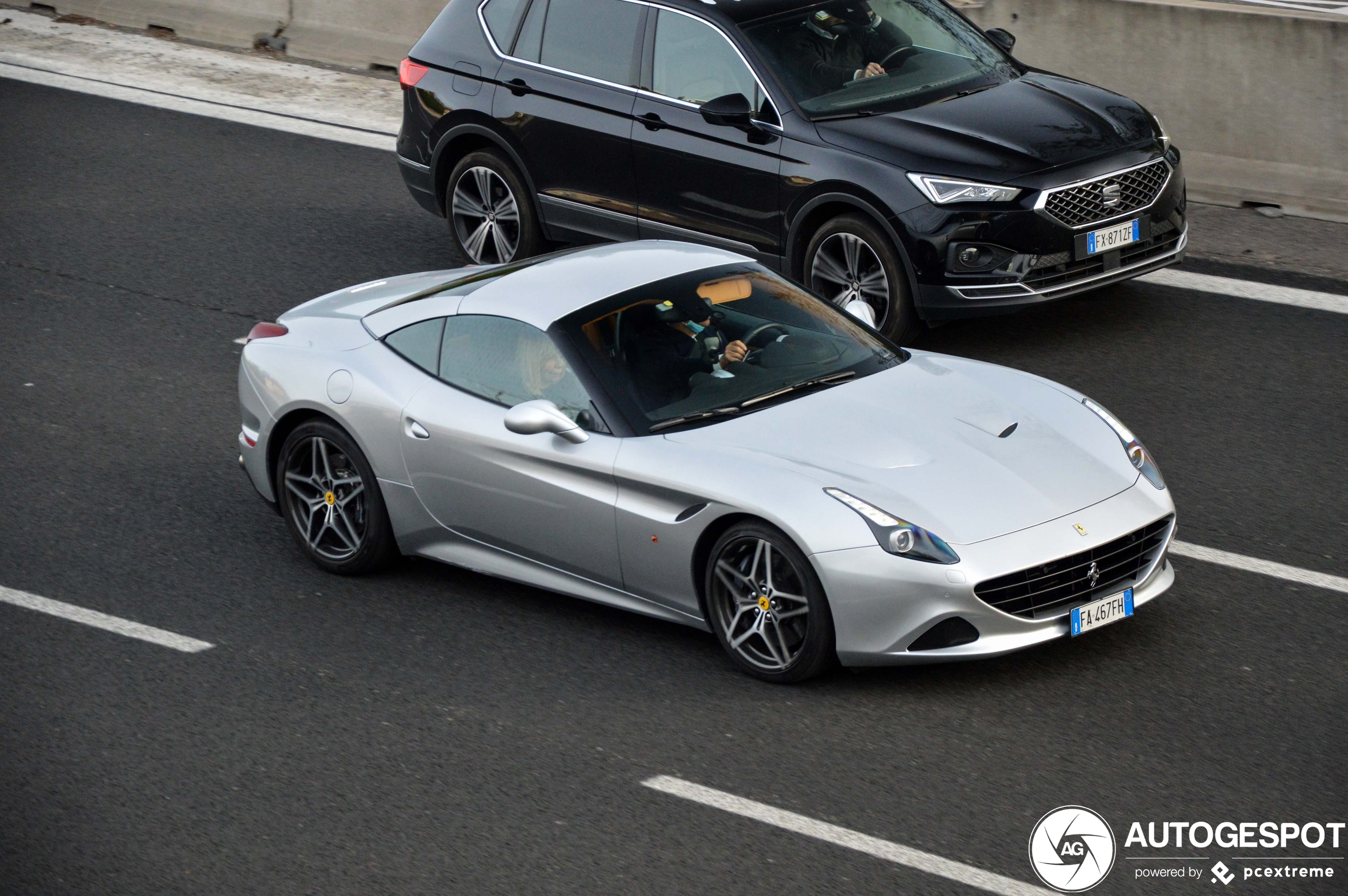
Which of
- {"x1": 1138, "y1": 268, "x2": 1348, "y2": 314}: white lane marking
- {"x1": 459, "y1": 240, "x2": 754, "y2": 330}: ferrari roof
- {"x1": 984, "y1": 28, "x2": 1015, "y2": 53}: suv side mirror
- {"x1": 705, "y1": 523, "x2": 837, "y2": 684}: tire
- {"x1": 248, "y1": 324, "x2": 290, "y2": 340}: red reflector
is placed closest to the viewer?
{"x1": 705, "y1": 523, "x2": 837, "y2": 684}: tire

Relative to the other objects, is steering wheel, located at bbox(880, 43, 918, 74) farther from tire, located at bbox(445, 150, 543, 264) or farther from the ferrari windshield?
the ferrari windshield

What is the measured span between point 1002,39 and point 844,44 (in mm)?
1283

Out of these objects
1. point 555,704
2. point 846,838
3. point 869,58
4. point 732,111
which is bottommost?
point 555,704

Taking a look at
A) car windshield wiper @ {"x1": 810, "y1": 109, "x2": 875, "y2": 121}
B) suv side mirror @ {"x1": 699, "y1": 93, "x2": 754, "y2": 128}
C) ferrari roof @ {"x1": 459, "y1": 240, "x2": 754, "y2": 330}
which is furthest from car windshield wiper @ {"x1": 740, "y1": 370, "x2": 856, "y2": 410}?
suv side mirror @ {"x1": 699, "y1": 93, "x2": 754, "y2": 128}

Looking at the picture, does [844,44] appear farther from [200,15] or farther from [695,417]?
[200,15]

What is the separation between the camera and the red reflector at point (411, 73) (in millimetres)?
11844

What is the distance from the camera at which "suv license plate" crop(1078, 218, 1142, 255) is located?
31.7 ft

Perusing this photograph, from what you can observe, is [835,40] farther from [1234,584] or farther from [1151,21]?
[1234,584]

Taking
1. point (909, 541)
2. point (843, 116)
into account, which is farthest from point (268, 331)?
point (843, 116)

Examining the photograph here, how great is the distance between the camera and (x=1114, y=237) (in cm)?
976

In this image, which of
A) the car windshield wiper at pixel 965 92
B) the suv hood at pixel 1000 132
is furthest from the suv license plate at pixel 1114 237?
the car windshield wiper at pixel 965 92

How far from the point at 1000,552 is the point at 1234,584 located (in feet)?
5.23

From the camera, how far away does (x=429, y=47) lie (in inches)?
467

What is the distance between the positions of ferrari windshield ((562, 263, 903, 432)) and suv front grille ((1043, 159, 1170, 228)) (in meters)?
2.44
